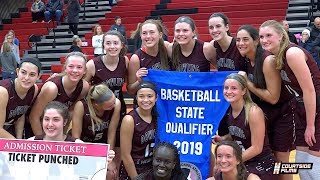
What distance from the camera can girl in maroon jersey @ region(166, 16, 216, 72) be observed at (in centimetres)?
368

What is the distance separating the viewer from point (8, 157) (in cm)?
295

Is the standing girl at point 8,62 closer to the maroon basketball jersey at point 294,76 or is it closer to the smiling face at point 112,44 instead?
the smiling face at point 112,44

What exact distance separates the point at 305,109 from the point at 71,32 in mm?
10742

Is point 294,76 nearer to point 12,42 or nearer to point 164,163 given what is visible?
point 164,163

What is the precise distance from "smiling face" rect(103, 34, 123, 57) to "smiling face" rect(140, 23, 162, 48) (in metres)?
0.21

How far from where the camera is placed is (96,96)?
330 centimetres

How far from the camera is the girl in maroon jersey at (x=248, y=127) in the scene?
3.13m

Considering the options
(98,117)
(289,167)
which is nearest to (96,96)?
(98,117)

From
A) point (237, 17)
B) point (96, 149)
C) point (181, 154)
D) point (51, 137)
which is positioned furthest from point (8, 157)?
point (237, 17)

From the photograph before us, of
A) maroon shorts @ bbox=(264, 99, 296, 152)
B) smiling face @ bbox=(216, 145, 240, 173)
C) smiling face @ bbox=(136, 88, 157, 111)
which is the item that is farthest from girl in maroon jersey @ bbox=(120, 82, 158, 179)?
maroon shorts @ bbox=(264, 99, 296, 152)

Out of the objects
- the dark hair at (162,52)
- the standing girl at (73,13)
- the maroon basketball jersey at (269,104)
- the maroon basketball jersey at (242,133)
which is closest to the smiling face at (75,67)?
the dark hair at (162,52)

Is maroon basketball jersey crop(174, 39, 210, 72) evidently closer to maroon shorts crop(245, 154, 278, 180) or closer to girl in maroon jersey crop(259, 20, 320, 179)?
girl in maroon jersey crop(259, 20, 320, 179)

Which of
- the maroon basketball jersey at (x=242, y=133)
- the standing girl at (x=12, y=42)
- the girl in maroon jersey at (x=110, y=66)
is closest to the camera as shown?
the maroon basketball jersey at (x=242, y=133)

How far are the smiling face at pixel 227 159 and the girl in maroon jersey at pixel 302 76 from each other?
62 centimetres
